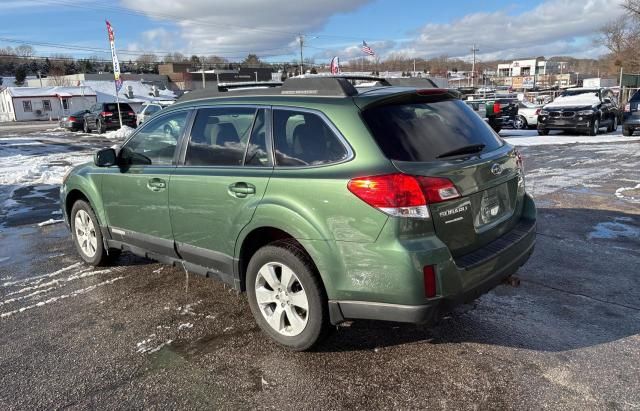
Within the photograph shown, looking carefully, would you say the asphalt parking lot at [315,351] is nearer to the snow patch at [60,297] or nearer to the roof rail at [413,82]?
the snow patch at [60,297]

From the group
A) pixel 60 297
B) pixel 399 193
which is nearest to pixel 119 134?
pixel 60 297

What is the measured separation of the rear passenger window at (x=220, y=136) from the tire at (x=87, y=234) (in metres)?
1.81

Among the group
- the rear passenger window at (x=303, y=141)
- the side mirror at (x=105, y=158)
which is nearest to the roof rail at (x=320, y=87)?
the rear passenger window at (x=303, y=141)

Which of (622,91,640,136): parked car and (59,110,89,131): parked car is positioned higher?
(59,110,89,131): parked car

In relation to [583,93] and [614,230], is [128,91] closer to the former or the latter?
[583,93]

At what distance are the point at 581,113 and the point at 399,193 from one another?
1877cm

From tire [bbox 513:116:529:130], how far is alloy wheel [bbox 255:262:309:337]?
76.7 feet

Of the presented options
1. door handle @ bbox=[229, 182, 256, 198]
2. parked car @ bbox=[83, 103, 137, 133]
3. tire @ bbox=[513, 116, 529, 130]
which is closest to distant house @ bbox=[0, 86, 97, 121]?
parked car @ bbox=[83, 103, 137, 133]

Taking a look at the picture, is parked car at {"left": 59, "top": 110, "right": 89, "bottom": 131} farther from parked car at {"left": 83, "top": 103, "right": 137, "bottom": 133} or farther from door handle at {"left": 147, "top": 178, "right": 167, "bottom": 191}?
door handle at {"left": 147, "top": 178, "right": 167, "bottom": 191}

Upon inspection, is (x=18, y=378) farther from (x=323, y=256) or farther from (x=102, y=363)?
(x=323, y=256)

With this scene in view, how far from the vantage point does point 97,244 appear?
529 cm

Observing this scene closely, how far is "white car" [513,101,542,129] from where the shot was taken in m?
23.8

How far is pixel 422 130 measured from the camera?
3275 millimetres

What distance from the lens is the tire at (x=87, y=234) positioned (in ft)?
17.2
